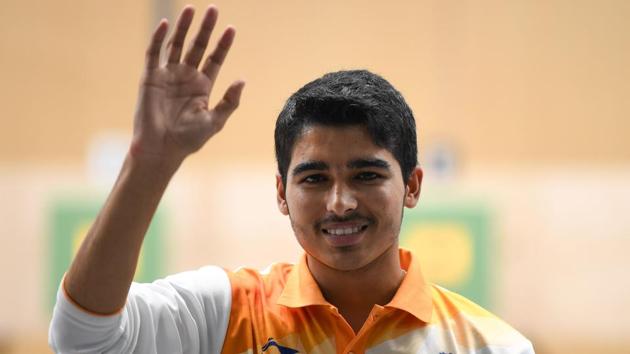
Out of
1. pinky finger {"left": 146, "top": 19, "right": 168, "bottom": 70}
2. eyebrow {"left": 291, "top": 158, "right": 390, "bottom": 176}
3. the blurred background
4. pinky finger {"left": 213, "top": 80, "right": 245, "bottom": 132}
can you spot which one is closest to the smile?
eyebrow {"left": 291, "top": 158, "right": 390, "bottom": 176}

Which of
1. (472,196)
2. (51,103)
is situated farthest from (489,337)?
(51,103)

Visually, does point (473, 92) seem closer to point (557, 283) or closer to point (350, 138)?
point (557, 283)

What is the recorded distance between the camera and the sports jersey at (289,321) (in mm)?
1851

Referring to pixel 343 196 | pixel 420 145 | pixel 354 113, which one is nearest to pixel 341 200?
pixel 343 196

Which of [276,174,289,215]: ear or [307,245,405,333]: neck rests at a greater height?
[276,174,289,215]: ear

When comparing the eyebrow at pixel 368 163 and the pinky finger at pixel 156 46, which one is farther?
the eyebrow at pixel 368 163

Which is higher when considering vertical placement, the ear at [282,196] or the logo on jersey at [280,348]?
the ear at [282,196]

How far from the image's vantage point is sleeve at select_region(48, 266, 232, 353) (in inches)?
63.4

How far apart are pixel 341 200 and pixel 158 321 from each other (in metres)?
0.47

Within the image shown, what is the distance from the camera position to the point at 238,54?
6551 millimetres

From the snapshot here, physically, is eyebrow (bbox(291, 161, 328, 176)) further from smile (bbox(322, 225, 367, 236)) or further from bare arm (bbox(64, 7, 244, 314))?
bare arm (bbox(64, 7, 244, 314))

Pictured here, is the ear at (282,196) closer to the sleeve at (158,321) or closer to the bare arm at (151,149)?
the sleeve at (158,321)

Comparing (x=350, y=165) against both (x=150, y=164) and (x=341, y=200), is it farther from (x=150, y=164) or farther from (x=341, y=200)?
(x=150, y=164)

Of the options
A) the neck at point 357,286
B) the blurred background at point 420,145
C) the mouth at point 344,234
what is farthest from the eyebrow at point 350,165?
the blurred background at point 420,145
